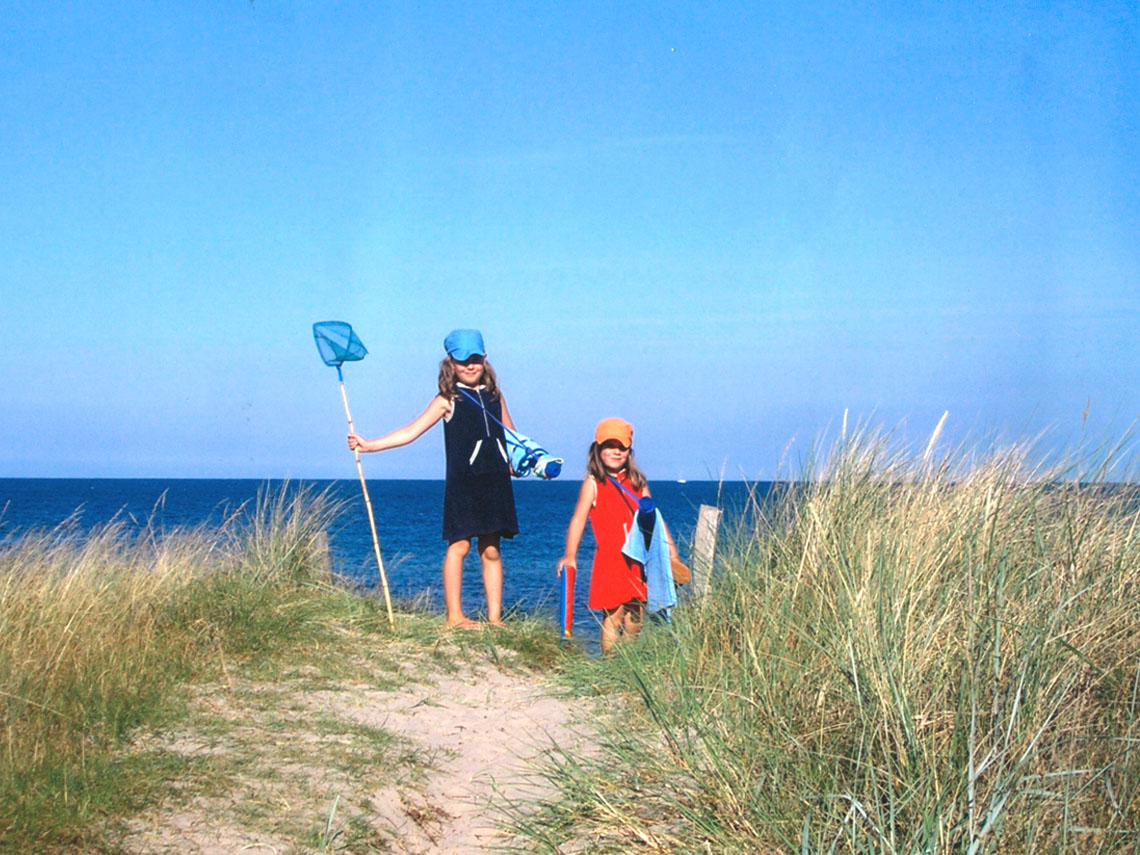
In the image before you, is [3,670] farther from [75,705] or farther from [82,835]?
[82,835]

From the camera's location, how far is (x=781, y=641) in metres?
4.32

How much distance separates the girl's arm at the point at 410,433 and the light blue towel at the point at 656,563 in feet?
5.23

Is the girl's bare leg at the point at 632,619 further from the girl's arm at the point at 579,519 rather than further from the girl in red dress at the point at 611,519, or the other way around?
the girl's arm at the point at 579,519

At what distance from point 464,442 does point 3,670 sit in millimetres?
3467

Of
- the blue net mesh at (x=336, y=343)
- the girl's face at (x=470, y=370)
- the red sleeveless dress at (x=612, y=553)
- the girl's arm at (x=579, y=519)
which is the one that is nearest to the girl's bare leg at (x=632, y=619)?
the red sleeveless dress at (x=612, y=553)

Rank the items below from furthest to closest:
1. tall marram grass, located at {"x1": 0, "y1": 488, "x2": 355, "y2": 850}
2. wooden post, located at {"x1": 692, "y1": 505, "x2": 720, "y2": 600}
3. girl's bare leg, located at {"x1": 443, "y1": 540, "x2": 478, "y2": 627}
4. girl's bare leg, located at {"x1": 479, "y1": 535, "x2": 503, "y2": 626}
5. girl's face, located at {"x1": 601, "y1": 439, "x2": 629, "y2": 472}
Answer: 1. girl's bare leg, located at {"x1": 479, "y1": 535, "x2": 503, "y2": 626}
2. girl's bare leg, located at {"x1": 443, "y1": 540, "x2": 478, "y2": 627}
3. girl's face, located at {"x1": 601, "y1": 439, "x2": 629, "y2": 472}
4. wooden post, located at {"x1": 692, "y1": 505, "x2": 720, "y2": 600}
5. tall marram grass, located at {"x1": 0, "y1": 488, "x2": 355, "y2": 850}

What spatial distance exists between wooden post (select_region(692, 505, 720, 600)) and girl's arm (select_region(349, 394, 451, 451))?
6.46ft

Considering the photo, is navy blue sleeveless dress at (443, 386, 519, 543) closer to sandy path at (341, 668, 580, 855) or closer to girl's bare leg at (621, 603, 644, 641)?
girl's bare leg at (621, 603, 644, 641)

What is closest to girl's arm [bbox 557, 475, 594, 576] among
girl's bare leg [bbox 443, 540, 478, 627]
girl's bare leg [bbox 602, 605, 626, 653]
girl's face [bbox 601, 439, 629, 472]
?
girl's face [bbox 601, 439, 629, 472]

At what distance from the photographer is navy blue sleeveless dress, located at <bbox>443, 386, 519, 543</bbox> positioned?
7273 mm

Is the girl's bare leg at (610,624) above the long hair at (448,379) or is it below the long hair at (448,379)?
below

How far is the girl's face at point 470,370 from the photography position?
7402 millimetres

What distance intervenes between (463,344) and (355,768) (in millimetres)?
3526

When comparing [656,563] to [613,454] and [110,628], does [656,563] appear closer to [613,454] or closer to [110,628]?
[613,454]
